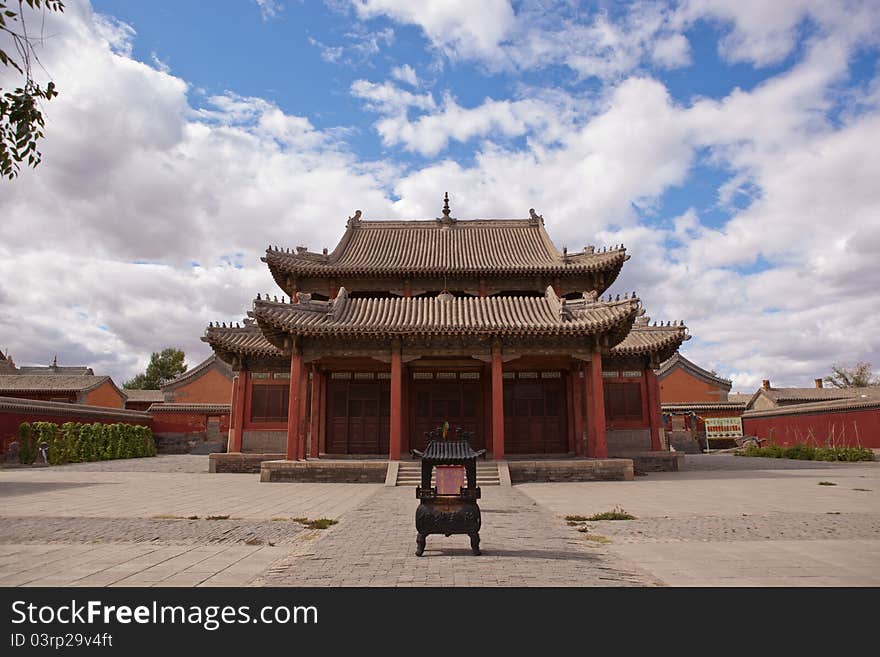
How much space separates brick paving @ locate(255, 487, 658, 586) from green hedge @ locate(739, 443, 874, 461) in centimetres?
2098

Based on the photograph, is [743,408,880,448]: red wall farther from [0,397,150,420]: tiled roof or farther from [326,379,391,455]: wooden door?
[0,397,150,420]: tiled roof

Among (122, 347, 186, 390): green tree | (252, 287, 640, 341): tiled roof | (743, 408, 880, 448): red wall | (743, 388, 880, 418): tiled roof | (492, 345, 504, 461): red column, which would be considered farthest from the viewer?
(122, 347, 186, 390): green tree

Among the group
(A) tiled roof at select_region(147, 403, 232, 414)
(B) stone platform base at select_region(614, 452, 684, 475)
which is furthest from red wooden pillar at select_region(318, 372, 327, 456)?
(A) tiled roof at select_region(147, 403, 232, 414)

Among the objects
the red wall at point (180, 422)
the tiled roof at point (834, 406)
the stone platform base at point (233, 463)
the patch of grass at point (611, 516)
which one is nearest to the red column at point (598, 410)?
the patch of grass at point (611, 516)

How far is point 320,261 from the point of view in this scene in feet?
75.3

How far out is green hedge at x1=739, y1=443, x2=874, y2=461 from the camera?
22.5 metres

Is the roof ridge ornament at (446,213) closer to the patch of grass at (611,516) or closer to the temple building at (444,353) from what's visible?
the temple building at (444,353)

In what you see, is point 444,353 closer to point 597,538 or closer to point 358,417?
point 358,417

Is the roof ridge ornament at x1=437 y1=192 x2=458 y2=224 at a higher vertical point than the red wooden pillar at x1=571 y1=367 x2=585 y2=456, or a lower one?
higher

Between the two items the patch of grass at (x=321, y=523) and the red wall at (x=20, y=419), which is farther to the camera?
the red wall at (x=20, y=419)

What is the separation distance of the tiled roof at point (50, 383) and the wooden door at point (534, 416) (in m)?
33.9

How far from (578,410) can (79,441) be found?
72.9ft

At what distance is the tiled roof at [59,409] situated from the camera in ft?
76.9
